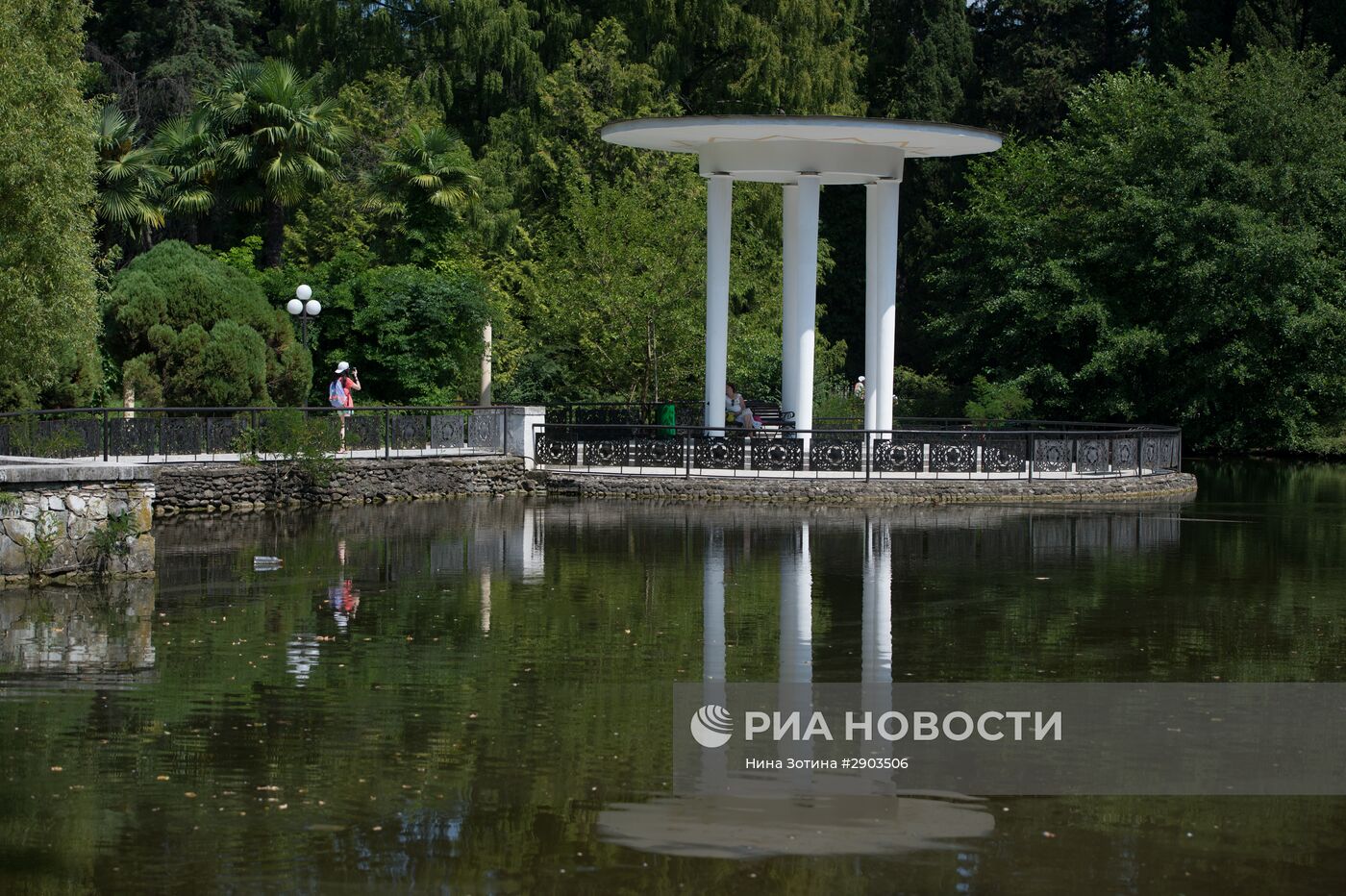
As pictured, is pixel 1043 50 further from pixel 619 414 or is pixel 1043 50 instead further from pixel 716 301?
pixel 716 301

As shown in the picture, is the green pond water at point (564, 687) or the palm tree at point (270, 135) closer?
the green pond water at point (564, 687)

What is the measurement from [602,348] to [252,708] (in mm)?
28565

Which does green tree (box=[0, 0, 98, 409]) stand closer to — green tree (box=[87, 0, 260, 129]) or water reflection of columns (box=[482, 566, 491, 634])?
water reflection of columns (box=[482, 566, 491, 634])

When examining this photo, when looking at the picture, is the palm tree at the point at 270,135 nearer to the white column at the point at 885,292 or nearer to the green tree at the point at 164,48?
the green tree at the point at 164,48

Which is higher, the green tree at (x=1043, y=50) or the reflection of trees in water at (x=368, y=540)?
the green tree at (x=1043, y=50)

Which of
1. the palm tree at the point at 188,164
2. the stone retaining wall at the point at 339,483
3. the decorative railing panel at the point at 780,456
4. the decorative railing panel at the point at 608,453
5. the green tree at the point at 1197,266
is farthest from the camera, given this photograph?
the green tree at the point at 1197,266

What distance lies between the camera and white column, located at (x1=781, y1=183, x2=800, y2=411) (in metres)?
32.6

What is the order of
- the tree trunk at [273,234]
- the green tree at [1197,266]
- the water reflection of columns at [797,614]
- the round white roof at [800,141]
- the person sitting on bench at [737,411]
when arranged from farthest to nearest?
1. the green tree at [1197,266]
2. the tree trunk at [273,234]
3. the person sitting on bench at [737,411]
4. the round white roof at [800,141]
5. the water reflection of columns at [797,614]

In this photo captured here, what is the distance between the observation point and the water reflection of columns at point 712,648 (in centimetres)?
1123

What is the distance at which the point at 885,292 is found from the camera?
32.9 metres

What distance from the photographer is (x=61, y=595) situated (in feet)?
59.9

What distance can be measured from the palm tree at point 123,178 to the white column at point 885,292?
1690 cm

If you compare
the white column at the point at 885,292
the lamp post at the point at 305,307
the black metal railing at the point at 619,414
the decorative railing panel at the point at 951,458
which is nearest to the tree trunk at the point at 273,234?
the lamp post at the point at 305,307

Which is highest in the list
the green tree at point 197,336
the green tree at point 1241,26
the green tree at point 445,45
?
the green tree at point 1241,26
